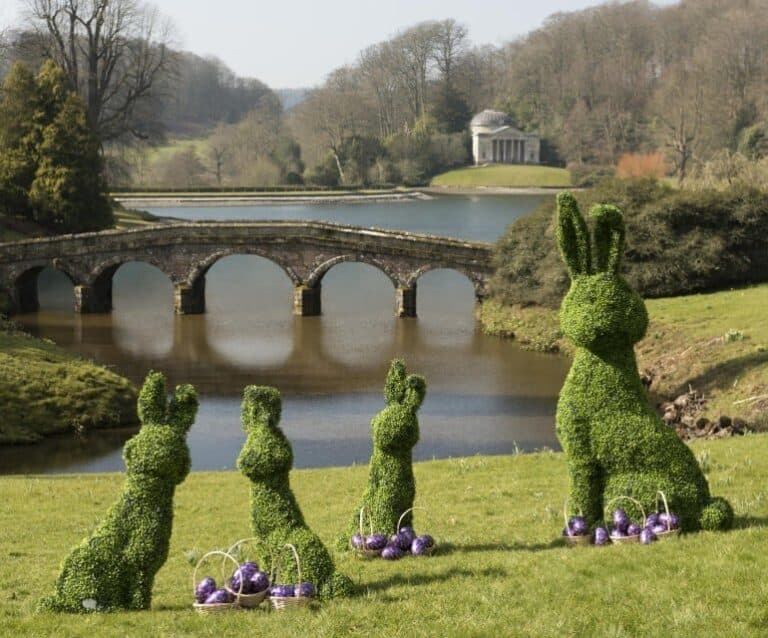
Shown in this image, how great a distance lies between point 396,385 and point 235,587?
3.36 meters

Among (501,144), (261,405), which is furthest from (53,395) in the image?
(501,144)

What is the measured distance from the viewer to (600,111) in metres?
141

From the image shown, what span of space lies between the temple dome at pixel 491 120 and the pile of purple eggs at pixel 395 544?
134 meters

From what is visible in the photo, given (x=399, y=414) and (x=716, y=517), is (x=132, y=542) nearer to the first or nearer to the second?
(x=399, y=414)

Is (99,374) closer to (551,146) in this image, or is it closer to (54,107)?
(54,107)

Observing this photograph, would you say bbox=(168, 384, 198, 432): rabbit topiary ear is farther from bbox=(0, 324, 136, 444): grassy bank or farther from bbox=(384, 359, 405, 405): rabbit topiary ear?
bbox=(0, 324, 136, 444): grassy bank

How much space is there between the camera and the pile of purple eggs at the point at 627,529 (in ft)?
46.2

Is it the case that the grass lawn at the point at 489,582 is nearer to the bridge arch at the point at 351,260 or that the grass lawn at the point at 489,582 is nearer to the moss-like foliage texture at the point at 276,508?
the moss-like foliage texture at the point at 276,508

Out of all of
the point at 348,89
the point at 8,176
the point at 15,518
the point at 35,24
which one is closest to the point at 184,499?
the point at 15,518

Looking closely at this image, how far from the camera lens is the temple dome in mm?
146625

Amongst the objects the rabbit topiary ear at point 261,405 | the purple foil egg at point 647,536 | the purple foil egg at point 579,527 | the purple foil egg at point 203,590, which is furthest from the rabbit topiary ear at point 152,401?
the purple foil egg at point 647,536

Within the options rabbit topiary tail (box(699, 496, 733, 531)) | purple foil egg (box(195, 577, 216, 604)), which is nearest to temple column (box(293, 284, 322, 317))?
rabbit topiary tail (box(699, 496, 733, 531))

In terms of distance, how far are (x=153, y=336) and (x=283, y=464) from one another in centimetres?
3588

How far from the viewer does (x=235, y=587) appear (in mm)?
12562
